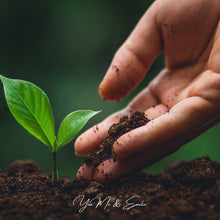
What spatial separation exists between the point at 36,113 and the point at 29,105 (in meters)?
0.04

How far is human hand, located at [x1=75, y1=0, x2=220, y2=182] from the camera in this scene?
863mm

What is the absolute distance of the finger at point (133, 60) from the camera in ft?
3.88

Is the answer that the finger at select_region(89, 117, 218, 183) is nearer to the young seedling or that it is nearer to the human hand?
the human hand

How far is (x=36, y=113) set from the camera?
2.95ft

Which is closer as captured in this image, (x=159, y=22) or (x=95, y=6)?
(x=159, y=22)

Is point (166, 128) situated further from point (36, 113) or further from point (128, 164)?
point (36, 113)

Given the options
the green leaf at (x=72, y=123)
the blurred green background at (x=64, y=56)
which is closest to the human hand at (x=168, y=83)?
the green leaf at (x=72, y=123)

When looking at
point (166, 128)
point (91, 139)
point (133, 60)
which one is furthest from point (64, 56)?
point (166, 128)

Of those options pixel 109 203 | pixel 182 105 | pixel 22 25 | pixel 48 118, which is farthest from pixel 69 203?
pixel 22 25

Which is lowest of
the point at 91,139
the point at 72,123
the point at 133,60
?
the point at 91,139

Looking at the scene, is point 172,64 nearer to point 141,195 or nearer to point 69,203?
point 141,195

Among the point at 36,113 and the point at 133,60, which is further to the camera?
the point at 133,60

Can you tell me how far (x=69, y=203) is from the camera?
2.54ft

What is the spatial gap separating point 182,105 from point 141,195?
33cm
